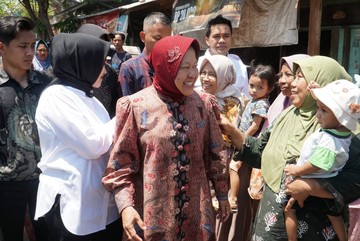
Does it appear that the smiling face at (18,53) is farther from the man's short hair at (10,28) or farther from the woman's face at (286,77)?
the woman's face at (286,77)

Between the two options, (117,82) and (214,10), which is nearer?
(117,82)

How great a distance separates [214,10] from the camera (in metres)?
6.88

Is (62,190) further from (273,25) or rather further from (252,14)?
(252,14)

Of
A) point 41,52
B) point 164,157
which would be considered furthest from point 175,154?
point 41,52

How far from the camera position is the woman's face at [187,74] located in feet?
5.87

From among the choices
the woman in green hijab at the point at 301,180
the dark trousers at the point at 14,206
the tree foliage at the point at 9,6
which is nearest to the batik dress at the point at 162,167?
the woman in green hijab at the point at 301,180

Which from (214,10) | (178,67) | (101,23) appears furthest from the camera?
(101,23)

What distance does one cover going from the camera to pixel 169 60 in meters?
1.78

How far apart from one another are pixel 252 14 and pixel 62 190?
5.34 metres

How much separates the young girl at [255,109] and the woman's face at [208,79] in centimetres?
39

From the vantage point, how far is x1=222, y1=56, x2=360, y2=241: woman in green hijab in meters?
1.89

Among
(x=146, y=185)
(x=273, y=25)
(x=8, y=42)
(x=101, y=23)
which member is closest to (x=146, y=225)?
(x=146, y=185)

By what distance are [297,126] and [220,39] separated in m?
1.84

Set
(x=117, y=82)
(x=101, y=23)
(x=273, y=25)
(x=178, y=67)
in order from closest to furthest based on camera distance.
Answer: (x=178, y=67), (x=117, y=82), (x=273, y=25), (x=101, y=23)
